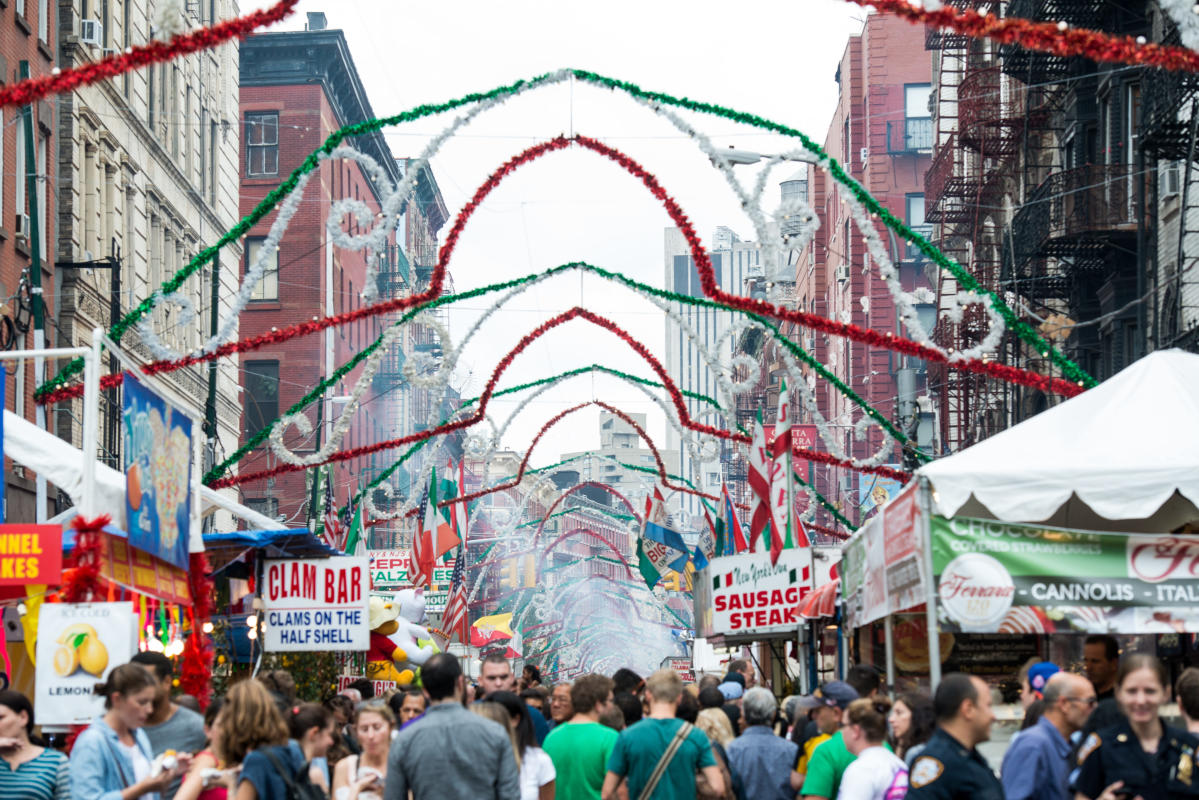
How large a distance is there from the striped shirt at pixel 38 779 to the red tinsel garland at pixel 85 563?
405 centimetres

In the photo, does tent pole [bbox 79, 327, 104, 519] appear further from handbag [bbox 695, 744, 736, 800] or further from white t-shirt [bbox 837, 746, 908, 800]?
white t-shirt [bbox 837, 746, 908, 800]

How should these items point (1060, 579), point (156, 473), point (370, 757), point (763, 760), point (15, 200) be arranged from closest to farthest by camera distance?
1. point (370, 757)
2. point (763, 760)
3. point (1060, 579)
4. point (156, 473)
5. point (15, 200)

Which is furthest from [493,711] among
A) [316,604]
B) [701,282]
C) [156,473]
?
[316,604]

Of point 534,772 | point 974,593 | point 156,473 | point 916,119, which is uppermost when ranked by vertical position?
point 916,119

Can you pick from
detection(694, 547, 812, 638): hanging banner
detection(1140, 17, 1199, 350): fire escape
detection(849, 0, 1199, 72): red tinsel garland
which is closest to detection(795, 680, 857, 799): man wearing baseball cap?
detection(849, 0, 1199, 72): red tinsel garland

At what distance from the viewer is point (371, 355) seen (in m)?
22.8

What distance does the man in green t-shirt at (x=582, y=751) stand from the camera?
35.5 feet

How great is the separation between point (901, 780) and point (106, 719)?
428 centimetres

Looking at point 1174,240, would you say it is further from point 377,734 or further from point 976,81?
point 377,734

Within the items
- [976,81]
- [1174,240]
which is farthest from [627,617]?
[1174,240]

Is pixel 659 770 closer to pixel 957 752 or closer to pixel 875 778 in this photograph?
pixel 875 778

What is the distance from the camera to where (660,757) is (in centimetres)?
998

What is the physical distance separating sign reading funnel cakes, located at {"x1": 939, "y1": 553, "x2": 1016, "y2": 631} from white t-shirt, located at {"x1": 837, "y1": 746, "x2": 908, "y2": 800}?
1687mm

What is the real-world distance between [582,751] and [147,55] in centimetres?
508
